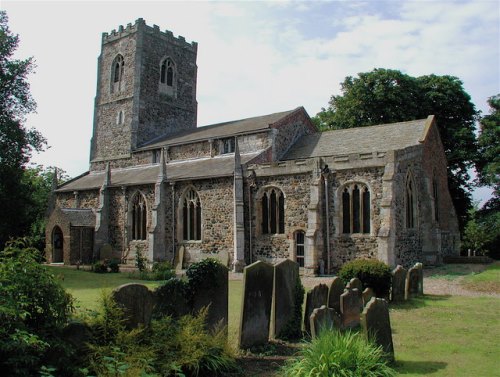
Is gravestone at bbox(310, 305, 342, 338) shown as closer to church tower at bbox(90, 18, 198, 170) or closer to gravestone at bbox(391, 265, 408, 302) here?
gravestone at bbox(391, 265, 408, 302)

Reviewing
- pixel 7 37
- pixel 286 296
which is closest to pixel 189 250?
pixel 7 37

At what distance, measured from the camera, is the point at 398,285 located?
1495cm

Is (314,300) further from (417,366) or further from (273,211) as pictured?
(273,211)

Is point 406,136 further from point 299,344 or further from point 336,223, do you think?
point 299,344

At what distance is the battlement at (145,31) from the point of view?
127 ft

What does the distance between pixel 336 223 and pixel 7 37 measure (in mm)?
20856

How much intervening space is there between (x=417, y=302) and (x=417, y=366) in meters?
7.20

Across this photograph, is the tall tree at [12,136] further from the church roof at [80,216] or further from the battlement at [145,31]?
the battlement at [145,31]

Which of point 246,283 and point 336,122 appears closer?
point 246,283

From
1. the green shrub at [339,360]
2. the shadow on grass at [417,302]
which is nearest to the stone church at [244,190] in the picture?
the shadow on grass at [417,302]

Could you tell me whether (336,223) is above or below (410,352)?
above

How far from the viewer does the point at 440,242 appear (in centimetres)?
2530

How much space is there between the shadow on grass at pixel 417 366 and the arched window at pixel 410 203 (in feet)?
52.8

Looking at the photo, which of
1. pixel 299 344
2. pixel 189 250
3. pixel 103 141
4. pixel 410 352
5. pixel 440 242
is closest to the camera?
pixel 410 352
